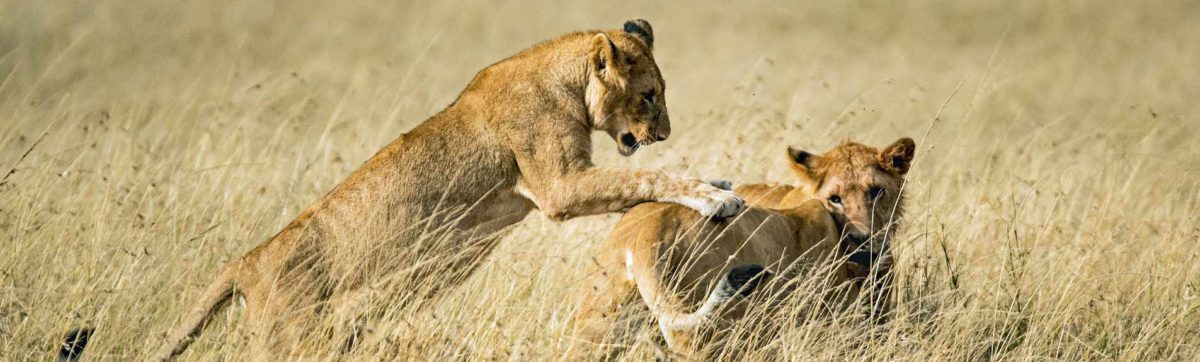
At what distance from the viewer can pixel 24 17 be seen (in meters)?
20.5

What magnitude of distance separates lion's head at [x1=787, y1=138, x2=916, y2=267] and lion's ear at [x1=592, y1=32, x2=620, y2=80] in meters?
1.01

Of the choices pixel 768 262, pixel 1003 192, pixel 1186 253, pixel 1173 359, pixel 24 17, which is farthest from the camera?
pixel 24 17

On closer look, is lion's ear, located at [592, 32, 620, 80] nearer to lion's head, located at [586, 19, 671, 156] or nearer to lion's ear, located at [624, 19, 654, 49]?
lion's head, located at [586, 19, 671, 156]

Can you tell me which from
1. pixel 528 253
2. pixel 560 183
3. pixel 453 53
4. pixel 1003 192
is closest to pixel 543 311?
pixel 560 183

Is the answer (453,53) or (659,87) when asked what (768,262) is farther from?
(453,53)

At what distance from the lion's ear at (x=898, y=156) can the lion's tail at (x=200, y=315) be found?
281 centimetres

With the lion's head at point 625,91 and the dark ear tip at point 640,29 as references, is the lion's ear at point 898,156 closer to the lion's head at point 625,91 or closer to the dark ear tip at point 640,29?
the lion's head at point 625,91

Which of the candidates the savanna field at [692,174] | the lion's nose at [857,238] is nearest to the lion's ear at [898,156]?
the savanna field at [692,174]

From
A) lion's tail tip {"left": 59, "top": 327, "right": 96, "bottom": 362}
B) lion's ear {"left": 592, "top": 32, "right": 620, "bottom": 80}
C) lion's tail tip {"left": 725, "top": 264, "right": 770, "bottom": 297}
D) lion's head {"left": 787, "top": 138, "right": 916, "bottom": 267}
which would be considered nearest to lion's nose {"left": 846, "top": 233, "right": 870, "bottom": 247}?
lion's head {"left": 787, "top": 138, "right": 916, "bottom": 267}

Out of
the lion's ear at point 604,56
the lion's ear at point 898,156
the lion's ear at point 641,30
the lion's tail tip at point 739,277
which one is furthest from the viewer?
the lion's ear at point 641,30

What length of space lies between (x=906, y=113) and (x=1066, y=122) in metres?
1.97

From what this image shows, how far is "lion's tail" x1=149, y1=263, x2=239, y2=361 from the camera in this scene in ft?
16.9

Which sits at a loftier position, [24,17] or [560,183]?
[560,183]

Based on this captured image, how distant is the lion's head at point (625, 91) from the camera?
6.41 m
